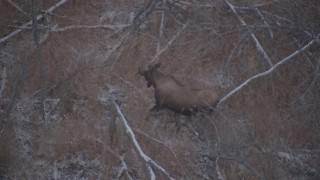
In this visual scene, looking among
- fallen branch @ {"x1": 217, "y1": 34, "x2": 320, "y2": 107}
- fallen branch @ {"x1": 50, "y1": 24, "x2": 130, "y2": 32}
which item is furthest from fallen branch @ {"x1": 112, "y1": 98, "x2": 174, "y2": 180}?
fallen branch @ {"x1": 50, "y1": 24, "x2": 130, "y2": 32}

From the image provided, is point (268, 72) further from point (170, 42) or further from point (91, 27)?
point (91, 27)

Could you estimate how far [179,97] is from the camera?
498cm

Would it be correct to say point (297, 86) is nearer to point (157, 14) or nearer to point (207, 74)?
point (207, 74)

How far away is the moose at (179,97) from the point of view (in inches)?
195

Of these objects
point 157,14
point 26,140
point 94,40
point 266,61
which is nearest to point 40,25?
point 94,40

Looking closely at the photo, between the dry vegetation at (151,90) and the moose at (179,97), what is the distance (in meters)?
0.18

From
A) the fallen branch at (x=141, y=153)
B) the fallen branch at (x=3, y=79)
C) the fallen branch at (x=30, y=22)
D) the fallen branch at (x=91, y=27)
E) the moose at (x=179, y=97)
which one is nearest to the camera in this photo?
the fallen branch at (x=141, y=153)

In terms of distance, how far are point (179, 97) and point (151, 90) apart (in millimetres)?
674

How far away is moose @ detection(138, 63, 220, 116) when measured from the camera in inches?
195

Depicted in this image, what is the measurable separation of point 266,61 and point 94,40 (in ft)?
7.64

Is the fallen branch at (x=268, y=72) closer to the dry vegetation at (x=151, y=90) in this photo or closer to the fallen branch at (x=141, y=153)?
the dry vegetation at (x=151, y=90)

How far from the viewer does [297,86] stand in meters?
5.52

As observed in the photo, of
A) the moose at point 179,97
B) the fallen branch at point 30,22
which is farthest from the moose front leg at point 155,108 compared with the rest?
the fallen branch at point 30,22

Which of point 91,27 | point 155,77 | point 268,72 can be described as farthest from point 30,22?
point 268,72
